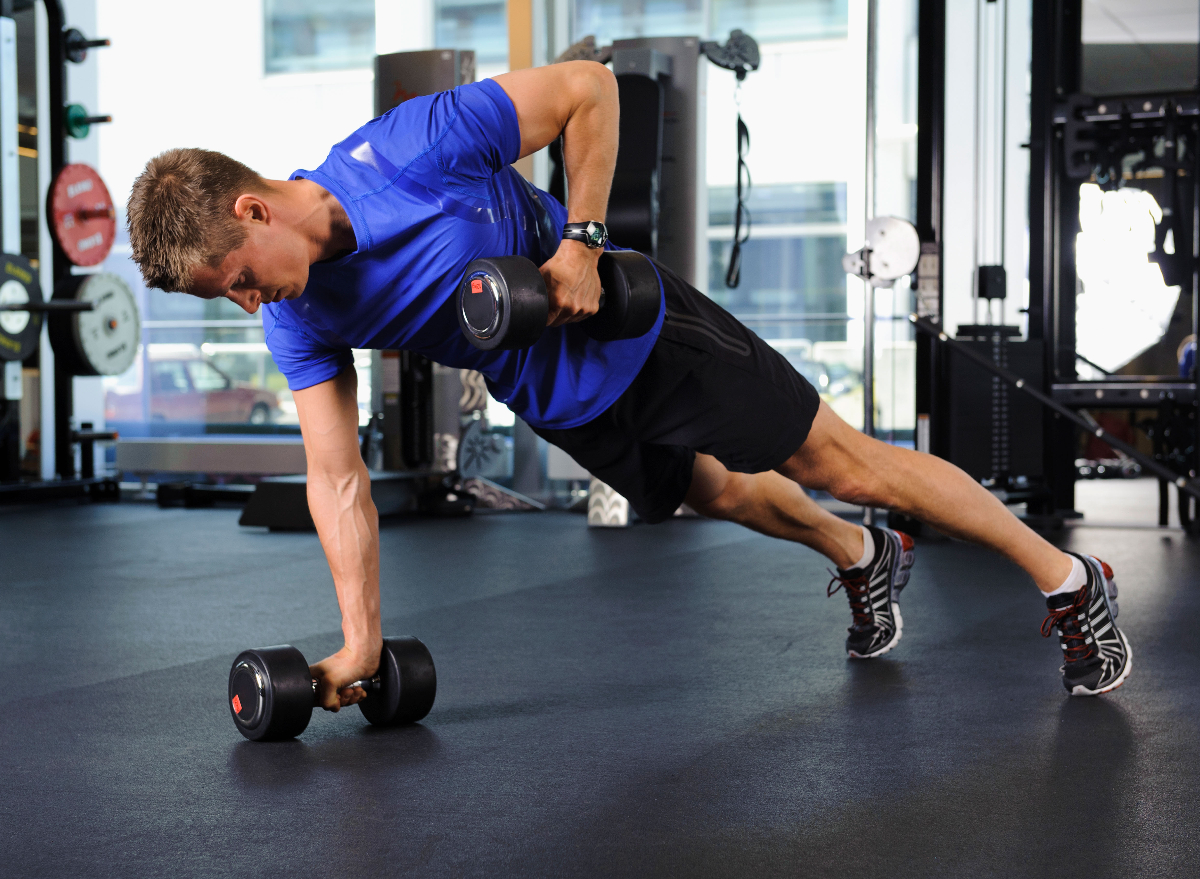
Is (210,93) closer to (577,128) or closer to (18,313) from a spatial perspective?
(18,313)

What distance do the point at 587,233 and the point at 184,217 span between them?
461mm

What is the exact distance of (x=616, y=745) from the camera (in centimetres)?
154

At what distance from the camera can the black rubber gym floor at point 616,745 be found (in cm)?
117

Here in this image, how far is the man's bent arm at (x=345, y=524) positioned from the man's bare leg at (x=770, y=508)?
19.3 inches

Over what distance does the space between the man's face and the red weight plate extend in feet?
14.4

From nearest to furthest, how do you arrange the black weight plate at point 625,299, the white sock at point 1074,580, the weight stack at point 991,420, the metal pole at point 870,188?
the black weight plate at point 625,299 < the white sock at point 1074,580 < the metal pole at point 870,188 < the weight stack at point 991,420

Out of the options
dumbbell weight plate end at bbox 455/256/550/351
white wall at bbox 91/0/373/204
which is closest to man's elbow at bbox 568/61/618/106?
dumbbell weight plate end at bbox 455/256/550/351

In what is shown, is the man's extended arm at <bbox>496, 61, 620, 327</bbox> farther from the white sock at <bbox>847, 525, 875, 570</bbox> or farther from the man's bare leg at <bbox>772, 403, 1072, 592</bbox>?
the white sock at <bbox>847, 525, 875, 570</bbox>

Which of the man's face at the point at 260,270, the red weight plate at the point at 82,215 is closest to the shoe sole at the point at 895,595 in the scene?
the man's face at the point at 260,270

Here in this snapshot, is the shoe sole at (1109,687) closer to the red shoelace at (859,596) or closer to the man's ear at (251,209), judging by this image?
the red shoelace at (859,596)

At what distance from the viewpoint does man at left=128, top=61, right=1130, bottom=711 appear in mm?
1292

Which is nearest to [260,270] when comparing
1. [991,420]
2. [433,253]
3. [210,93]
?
[433,253]

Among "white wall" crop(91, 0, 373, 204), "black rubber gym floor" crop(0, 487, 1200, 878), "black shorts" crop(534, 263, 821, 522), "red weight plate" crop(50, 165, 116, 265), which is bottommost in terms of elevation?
"black rubber gym floor" crop(0, 487, 1200, 878)

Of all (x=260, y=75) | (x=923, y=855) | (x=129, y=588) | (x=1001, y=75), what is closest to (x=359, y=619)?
(x=923, y=855)
